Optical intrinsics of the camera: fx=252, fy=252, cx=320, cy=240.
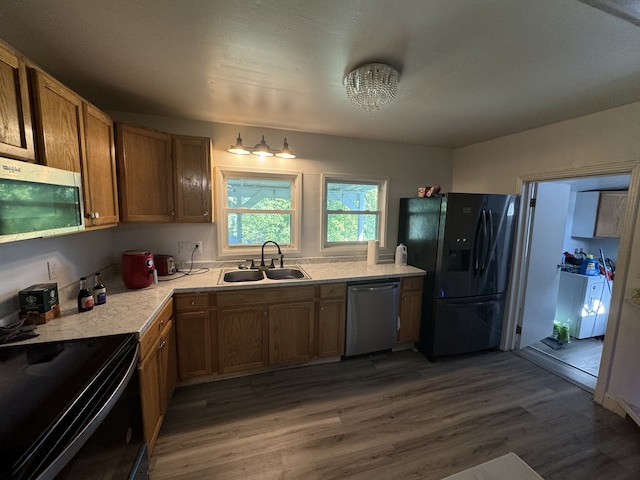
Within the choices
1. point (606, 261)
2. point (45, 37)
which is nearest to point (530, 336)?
point (606, 261)

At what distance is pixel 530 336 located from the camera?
2928mm

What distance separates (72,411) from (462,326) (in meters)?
2.97

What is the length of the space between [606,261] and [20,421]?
223 inches

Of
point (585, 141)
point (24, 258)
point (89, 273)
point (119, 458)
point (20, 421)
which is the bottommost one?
point (119, 458)

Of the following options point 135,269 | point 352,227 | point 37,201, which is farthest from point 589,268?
point 37,201

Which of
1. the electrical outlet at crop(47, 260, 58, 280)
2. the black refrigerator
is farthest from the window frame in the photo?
the electrical outlet at crop(47, 260, 58, 280)

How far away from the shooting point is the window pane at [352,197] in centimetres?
307

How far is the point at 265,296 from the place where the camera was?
2.24m

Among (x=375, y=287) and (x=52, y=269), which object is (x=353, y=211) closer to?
(x=375, y=287)

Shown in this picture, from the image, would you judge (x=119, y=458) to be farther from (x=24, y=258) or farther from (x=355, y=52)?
(x=355, y=52)

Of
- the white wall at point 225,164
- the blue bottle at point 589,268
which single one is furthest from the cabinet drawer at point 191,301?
the blue bottle at point 589,268

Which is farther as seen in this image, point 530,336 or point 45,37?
point 530,336

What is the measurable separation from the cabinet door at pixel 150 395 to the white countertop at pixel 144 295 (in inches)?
9.7

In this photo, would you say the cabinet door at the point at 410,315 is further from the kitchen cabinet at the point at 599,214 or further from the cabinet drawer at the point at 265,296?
the kitchen cabinet at the point at 599,214
